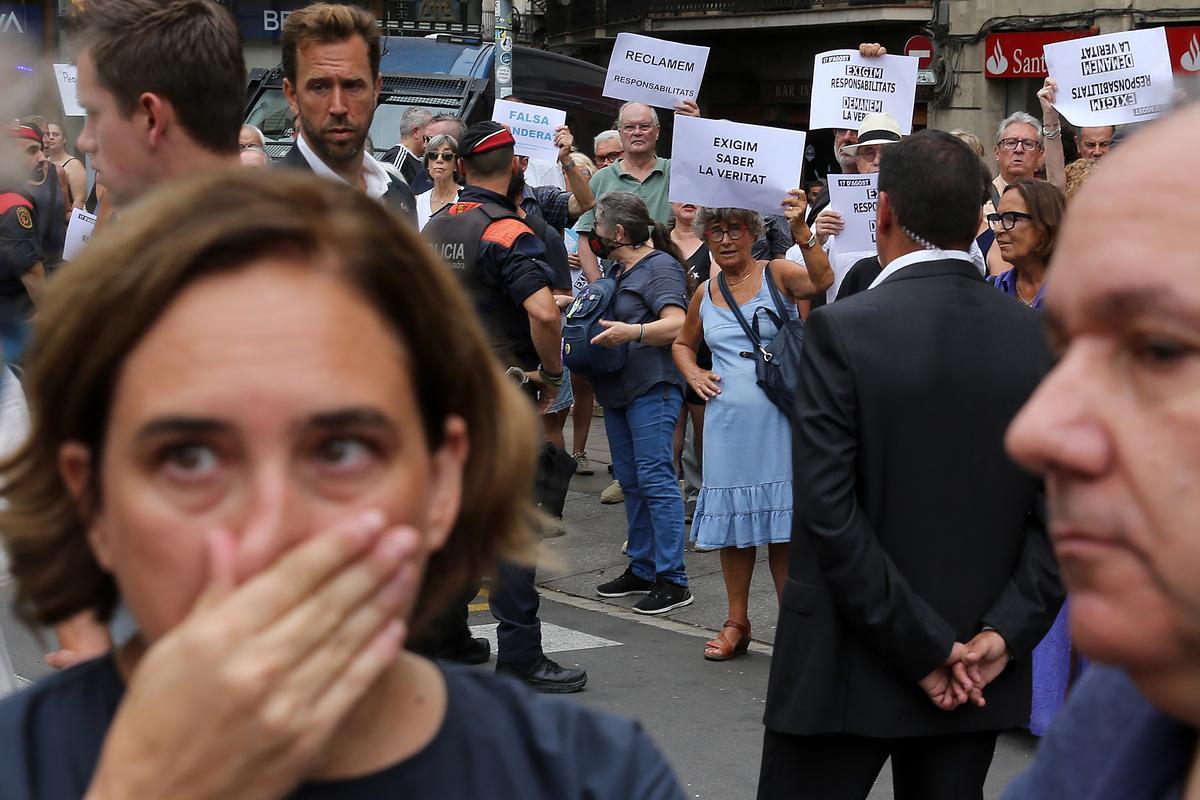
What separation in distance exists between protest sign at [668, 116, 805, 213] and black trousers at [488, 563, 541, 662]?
207 cm

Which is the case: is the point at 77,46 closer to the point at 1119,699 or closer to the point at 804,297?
the point at 1119,699

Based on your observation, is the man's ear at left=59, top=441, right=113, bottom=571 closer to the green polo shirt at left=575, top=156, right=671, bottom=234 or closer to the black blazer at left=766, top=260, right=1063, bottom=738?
the black blazer at left=766, top=260, right=1063, bottom=738

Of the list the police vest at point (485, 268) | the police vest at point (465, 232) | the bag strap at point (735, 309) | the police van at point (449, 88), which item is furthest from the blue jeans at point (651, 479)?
the police van at point (449, 88)

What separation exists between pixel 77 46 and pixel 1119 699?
7.84ft

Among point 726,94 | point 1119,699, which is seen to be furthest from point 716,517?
point 726,94

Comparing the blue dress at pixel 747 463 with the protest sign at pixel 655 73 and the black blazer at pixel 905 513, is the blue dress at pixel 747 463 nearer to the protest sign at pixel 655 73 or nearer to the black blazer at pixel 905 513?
the black blazer at pixel 905 513

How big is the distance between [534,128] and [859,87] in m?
3.23

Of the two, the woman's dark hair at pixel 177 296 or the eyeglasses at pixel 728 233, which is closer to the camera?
the woman's dark hair at pixel 177 296

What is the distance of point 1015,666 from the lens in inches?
139

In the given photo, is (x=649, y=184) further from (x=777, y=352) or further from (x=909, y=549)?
(x=909, y=549)

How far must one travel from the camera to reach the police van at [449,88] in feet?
46.5

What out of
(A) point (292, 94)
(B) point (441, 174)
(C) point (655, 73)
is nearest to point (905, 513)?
(A) point (292, 94)

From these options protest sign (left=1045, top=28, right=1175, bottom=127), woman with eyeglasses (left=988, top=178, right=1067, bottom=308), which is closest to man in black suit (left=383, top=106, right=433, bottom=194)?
protest sign (left=1045, top=28, right=1175, bottom=127)

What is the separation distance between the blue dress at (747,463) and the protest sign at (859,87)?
7.52 feet
